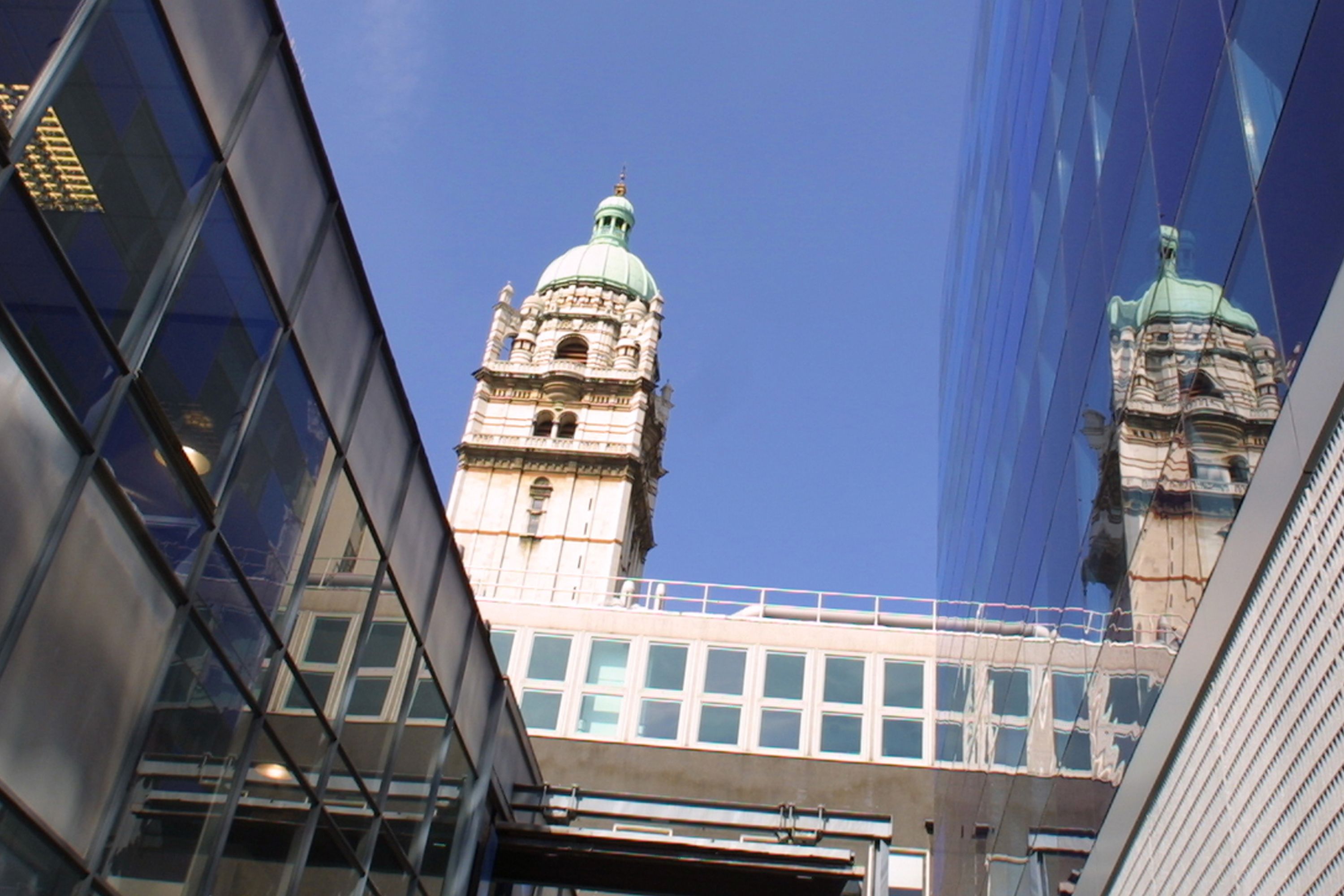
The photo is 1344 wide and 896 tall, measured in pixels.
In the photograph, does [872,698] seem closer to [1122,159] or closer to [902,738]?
[902,738]

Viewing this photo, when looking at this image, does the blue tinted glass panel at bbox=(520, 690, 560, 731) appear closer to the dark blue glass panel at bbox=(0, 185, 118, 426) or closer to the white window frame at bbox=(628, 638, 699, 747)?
the white window frame at bbox=(628, 638, 699, 747)

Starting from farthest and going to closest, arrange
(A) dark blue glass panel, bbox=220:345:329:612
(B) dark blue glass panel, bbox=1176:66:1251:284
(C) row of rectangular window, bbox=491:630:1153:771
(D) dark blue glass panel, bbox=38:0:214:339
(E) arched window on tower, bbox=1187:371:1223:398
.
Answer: (C) row of rectangular window, bbox=491:630:1153:771, (E) arched window on tower, bbox=1187:371:1223:398, (A) dark blue glass panel, bbox=220:345:329:612, (B) dark blue glass panel, bbox=1176:66:1251:284, (D) dark blue glass panel, bbox=38:0:214:339

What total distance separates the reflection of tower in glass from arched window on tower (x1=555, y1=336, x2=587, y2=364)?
91415 millimetres

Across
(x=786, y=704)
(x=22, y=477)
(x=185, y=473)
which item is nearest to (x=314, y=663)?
(x=185, y=473)

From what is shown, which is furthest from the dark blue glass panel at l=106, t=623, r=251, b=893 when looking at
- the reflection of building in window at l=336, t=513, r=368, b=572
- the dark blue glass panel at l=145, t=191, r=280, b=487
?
the reflection of building in window at l=336, t=513, r=368, b=572

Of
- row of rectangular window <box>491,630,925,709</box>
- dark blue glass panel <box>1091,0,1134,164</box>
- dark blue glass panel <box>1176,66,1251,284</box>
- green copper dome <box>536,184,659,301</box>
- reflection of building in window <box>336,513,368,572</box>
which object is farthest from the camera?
green copper dome <box>536,184,659,301</box>

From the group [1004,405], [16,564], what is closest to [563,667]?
[1004,405]

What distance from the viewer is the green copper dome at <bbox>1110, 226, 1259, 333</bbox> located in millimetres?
9672

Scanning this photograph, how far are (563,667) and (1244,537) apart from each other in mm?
27039

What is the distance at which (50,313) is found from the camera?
7320 millimetres

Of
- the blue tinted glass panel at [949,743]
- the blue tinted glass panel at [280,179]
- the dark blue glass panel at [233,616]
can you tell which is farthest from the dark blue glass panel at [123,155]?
the blue tinted glass panel at [949,743]

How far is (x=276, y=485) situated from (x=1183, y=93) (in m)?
7.41

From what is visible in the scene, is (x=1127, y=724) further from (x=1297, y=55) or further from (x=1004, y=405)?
(x=1004, y=405)

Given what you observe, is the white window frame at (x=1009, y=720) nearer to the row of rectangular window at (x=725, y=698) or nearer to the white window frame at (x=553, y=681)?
the row of rectangular window at (x=725, y=698)
